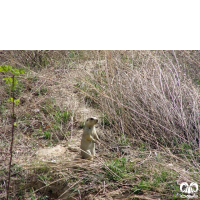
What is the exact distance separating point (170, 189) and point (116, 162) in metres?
0.84

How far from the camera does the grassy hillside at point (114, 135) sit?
3405 millimetres

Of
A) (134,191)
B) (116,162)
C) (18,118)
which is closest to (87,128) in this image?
(116,162)

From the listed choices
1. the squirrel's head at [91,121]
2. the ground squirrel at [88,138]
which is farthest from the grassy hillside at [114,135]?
the squirrel's head at [91,121]

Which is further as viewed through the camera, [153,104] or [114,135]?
[114,135]

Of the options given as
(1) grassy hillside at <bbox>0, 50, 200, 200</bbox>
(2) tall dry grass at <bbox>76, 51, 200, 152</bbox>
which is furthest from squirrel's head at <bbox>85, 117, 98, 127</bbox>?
(2) tall dry grass at <bbox>76, 51, 200, 152</bbox>

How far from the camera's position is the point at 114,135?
4.42 metres

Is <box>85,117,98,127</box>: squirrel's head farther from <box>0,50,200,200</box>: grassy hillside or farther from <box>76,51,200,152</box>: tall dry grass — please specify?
<box>76,51,200,152</box>: tall dry grass

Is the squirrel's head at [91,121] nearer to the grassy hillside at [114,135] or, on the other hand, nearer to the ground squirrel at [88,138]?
the ground squirrel at [88,138]

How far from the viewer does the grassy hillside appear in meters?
3.41

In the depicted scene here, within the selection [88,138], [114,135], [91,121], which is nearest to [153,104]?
[114,135]

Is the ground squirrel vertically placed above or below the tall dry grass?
below

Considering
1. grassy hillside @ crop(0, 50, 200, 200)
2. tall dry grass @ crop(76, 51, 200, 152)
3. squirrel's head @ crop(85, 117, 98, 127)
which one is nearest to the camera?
grassy hillside @ crop(0, 50, 200, 200)

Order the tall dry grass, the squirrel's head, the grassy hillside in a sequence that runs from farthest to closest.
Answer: the tall dry grass → the squirrel's head → the grassy hillside

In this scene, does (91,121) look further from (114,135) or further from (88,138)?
(114,135)
